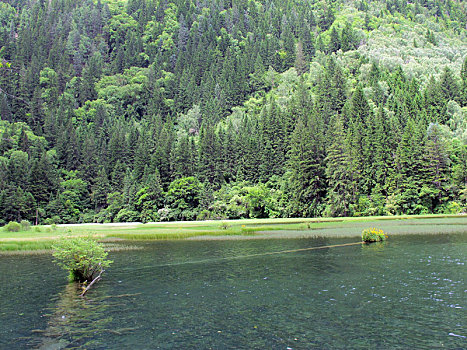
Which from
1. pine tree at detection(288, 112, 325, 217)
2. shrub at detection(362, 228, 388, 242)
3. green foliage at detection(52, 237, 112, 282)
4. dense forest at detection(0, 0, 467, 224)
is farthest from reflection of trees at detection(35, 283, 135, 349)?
pine tree at detection(288, 112, 325, 217)

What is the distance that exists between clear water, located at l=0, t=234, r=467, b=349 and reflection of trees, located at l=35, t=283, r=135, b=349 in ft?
0.21

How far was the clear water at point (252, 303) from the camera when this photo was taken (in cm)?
1970

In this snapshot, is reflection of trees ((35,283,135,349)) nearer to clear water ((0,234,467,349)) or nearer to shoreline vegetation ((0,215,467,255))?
clear water ((0,234,467,349))

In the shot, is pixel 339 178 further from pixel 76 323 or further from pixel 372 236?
pixel 76 323

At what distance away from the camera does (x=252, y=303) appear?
1025 inches

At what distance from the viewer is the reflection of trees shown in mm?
19900

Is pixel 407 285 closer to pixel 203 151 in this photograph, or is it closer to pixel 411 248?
pixel 411 248

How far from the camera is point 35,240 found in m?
58.8

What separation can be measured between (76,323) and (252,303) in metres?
10.6

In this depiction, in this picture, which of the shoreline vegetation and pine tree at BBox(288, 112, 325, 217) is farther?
pine tree at BBox(288, 112, 325, 217)

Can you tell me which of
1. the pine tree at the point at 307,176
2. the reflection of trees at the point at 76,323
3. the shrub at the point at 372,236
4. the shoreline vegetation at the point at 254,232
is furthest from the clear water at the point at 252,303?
the pine tree at the point at 307,176

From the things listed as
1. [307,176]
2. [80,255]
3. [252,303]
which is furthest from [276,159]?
[252,303]

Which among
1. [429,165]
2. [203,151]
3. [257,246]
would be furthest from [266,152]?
[257,246]

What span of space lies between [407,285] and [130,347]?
771 inches
